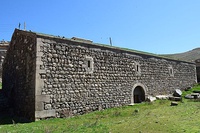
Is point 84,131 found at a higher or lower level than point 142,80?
lower

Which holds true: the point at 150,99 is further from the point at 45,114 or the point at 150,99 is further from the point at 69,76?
the point at 45,114

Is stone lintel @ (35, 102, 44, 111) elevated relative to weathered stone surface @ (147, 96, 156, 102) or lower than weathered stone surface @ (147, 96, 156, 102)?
elevated

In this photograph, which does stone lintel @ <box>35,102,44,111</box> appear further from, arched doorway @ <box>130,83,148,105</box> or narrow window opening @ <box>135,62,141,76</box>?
narrow window opening @ <box>135,62,141,76</box>

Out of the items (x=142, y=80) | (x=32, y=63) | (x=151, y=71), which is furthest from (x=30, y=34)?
(x=151, y=71)

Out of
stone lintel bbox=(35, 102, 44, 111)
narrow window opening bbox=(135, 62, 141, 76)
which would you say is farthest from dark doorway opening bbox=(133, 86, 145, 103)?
stone lintel bbox=(35, 102, 44, 111)

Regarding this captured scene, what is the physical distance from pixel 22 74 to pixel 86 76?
3808 millimetres

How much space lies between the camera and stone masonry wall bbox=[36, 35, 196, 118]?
1006 centimetres

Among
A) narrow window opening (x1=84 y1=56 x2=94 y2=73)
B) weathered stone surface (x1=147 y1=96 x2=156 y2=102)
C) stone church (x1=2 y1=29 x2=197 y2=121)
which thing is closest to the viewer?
stone church (x1=2 y1=29 x2=197 y2=121)

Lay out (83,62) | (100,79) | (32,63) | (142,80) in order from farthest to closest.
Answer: (142,80), (100,79), (83,62), (32,63)

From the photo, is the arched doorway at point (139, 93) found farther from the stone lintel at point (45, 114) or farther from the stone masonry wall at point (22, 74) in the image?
the stone masonry wall at point (22, 74)

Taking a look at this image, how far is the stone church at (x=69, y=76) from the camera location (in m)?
9.93

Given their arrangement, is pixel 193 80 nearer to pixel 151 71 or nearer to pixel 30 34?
pixel 151 71

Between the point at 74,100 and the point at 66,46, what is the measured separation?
3.11m

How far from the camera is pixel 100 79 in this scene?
12.6m
